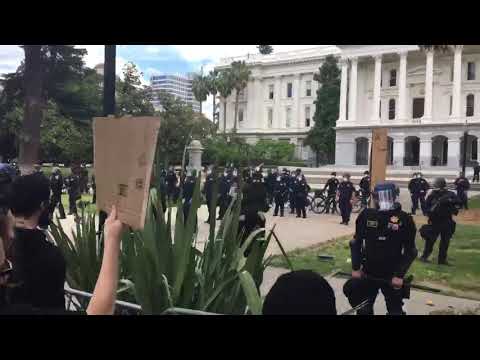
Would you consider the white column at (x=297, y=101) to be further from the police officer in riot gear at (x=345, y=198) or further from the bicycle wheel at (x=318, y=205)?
the police officer in riot gear at (x=345, y=198)

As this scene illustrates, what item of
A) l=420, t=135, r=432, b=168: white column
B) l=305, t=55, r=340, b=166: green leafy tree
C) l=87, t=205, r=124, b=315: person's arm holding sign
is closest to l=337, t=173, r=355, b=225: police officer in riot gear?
l=87, t=205, r=124, b=315: person's arm holding sign

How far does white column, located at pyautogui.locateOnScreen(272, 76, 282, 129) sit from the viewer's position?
76.3m

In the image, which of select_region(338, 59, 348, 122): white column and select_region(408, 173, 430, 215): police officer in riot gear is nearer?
select_region(408, 173, 430, 215): police officer in riot gear

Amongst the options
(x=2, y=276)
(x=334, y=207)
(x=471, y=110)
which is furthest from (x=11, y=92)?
(x=471, y=110)

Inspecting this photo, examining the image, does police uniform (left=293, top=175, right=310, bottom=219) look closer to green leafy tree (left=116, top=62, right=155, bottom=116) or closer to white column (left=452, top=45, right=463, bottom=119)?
green leafy tree (left=116, top=62, right=155, bottom=116)

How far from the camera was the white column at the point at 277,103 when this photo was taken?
76312 millimetres

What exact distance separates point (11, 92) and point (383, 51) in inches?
1530

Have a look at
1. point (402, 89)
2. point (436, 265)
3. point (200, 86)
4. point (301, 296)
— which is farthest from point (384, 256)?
point (200, 86)

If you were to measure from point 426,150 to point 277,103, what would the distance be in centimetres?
2733

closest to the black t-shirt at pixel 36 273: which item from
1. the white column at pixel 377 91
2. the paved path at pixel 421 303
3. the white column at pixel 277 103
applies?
the paved path at pixel 421 303

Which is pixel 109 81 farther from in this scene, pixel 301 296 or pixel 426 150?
pixel 426 150

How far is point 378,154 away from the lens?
830cm

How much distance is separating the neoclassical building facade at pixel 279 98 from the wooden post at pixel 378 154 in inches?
2501

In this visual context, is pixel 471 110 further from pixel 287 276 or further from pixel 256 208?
pixel 287 276
